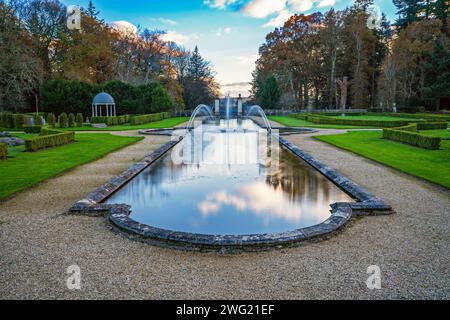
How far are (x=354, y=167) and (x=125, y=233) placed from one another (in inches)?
346

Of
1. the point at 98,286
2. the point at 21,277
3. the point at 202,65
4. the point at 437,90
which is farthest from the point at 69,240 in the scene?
the point at 202,65

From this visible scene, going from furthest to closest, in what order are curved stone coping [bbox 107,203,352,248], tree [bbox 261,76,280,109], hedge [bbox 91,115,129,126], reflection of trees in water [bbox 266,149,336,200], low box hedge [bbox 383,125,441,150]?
tree [bbox 261,76,280,109], hedge [bbox 91,115,129,126], low box hedge [bbox 383,125,441,150], reflection of trees in water [bbox 266,149,336,200], curved stone coping [bbox 107,203,352,248]

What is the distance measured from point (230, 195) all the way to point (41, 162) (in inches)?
326

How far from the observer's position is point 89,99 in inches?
1629

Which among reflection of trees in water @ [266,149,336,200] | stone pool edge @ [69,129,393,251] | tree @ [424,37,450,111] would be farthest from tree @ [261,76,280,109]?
stone pool edge @ [69,129,393,251]

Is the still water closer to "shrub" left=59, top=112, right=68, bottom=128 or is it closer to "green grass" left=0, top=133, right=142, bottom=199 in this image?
"green grass" left=0, top=133, right=142, bottom=199

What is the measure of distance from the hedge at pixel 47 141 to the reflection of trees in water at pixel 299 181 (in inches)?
440

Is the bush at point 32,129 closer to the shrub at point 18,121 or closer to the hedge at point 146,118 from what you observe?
the shrub at point 18,121

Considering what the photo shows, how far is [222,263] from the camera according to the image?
4.81 metres

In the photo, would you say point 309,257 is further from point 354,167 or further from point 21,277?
point 354,167

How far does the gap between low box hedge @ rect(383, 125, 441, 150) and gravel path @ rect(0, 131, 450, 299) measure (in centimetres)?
934

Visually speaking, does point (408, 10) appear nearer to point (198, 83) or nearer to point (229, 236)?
point (198, 83)

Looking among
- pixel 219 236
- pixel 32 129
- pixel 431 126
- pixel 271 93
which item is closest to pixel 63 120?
pixel 32 129

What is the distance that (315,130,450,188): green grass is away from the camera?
35.0 feet
